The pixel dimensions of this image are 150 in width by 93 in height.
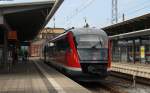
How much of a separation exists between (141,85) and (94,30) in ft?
13.0

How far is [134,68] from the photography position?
2606cm

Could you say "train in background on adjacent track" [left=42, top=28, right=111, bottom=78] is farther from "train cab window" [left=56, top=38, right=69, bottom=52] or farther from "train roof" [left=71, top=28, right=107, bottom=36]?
"train cab window" [left=56, top=38, right=69, bottom=52]

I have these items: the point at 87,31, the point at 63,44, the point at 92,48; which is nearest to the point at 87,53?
the point at 92,48

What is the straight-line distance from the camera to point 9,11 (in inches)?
1071

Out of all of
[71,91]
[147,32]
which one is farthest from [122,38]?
[71,91]

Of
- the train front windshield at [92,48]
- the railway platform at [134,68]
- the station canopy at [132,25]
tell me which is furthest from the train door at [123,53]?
the train front windshield at [92,48]

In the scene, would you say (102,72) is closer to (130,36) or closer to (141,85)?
(141,85)

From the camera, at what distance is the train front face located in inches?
824

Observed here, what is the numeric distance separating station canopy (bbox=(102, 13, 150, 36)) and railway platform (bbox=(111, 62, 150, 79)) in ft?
9.66

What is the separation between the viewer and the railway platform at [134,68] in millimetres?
24084

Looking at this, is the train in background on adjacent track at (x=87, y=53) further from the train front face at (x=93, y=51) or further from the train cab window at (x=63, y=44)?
the train cab window at (x=63, y=44)

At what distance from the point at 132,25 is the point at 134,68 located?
5358 millimetres

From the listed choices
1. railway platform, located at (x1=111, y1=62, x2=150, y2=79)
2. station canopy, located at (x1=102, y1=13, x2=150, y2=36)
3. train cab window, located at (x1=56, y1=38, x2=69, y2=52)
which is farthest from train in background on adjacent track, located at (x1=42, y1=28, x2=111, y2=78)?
station canopy, located at (x1=102, y1=13, x2=150, y2=36)

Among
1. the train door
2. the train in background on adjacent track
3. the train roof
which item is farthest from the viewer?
the train door
